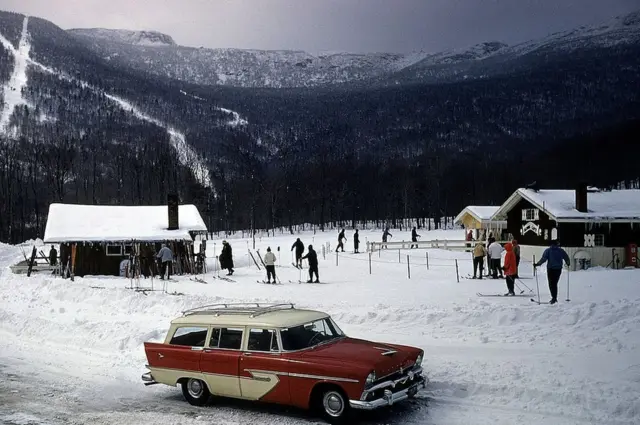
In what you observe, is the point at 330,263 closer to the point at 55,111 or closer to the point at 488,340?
the point at 488,340

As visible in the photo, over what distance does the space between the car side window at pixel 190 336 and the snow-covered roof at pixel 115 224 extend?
26.4m

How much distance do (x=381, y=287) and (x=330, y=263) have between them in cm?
1245

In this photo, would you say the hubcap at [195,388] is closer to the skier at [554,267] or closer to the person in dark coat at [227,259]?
the skier at [554,267]

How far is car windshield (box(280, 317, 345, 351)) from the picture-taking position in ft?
32.6

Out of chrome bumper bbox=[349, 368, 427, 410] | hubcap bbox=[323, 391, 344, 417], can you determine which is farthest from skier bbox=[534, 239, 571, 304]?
hubcap bbox=[323, 391, 344, 417]

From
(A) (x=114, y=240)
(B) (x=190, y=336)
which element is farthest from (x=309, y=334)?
(A) (x=114, y=240)

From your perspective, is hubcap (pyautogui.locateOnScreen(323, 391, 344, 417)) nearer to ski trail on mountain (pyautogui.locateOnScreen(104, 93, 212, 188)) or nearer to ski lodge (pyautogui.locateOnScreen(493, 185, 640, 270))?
ski lodge (pyautogui.locateOnScreen(493, 185, 640, 270))

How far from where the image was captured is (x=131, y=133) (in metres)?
178

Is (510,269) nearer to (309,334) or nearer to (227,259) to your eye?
(309,334)

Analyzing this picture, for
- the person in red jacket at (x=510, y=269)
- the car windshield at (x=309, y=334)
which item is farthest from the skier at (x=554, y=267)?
the car windshield at (x=309, y=334)

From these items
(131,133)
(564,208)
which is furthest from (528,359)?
(131,133)

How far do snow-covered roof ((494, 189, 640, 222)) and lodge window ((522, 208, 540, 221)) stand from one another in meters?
0.80

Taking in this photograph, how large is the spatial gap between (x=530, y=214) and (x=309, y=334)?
109ft

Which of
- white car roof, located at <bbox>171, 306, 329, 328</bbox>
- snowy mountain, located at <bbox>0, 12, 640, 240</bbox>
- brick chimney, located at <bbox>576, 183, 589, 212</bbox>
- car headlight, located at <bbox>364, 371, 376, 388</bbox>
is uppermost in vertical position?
snowy mountain, located at <bbox>0, 12, 640, 240</bbox>
